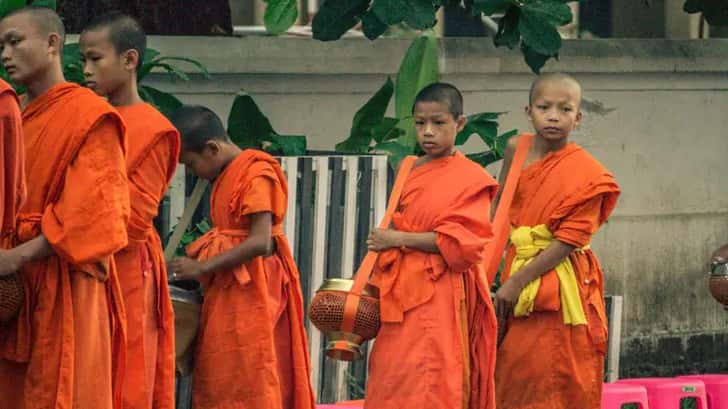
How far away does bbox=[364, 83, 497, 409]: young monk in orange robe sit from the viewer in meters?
8.52

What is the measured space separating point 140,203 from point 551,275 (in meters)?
2.06

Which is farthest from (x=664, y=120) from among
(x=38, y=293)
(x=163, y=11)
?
(x=38, y=293)

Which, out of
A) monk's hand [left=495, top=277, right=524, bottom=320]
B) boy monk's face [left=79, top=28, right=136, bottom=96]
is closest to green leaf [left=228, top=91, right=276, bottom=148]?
monk's hand [left=495, top=277, right=524, bottom=320]

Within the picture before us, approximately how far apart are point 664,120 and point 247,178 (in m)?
5.01

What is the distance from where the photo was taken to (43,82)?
7.30 meters

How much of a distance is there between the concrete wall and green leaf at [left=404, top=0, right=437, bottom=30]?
1891mm

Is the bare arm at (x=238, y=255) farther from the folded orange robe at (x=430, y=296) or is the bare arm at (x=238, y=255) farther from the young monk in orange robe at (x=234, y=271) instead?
the folded orange robe at (x=430, y=296)

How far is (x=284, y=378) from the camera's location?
343 inches

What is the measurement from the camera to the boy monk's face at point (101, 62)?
8.02 metres

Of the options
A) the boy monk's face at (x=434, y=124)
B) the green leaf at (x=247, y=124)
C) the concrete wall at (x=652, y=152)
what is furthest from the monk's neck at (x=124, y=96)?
the concrete wall at (x=652, y=152)

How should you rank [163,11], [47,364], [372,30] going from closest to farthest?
[47,364]
[372,30]
[163,11]

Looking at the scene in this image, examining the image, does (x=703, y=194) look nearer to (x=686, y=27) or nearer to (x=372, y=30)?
(x=686, y=27)

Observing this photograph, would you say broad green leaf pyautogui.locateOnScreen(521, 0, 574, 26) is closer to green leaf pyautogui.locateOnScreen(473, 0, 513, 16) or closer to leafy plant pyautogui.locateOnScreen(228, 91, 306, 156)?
green leaf pyautogui.locateOnScreen(473, 0, 513, 16)

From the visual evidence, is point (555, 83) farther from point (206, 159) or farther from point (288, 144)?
point (288, 144)
